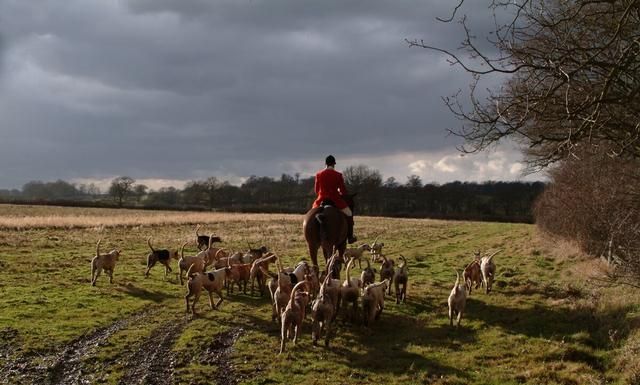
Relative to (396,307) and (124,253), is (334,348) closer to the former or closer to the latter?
(396,307)

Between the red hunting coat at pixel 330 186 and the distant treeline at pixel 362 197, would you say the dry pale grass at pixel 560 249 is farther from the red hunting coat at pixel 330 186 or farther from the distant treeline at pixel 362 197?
the distant treeline at pixel 362 197

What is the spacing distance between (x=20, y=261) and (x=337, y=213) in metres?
→ 11.2

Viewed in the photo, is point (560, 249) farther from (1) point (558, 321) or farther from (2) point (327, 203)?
(2) point (327, 203)

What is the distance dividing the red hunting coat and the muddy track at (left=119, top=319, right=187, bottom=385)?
15.2 feet

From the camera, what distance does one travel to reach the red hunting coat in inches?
475

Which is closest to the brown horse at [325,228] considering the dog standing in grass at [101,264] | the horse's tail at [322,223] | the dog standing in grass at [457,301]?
the horse's tail at [322,223]

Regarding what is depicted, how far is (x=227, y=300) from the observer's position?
37.9 ft

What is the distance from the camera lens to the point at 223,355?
778 centimetres

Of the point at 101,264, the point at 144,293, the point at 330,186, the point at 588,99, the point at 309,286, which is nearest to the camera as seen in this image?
the point at 588,99

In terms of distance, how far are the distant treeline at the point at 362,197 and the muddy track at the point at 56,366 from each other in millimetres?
58785

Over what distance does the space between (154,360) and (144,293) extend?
5071 millimetres

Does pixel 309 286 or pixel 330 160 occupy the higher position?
pixel 330 160

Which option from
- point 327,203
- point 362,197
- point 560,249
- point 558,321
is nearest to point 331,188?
point 327,203

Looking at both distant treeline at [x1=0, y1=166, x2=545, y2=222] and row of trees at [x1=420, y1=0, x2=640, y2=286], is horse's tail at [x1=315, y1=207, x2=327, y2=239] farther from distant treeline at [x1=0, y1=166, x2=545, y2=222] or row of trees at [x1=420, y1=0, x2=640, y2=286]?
distant treeline at [x1=0, y1=166, x2=545, y2=222]
